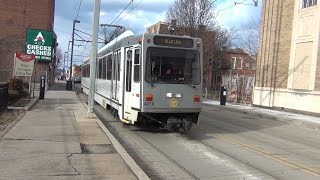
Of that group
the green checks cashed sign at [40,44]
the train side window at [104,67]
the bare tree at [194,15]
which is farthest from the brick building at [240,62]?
the train side window at [104,67]

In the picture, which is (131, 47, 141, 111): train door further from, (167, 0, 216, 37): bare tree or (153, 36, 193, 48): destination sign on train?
(167, 0, 216, 37): bare tree

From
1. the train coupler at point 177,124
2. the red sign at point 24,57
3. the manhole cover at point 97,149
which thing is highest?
the red sign at point 24,57

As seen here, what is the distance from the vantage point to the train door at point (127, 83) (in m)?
14.7

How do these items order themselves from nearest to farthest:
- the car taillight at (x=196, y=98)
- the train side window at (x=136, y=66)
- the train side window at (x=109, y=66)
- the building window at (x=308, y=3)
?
the train side window at (x=136, y=66) → the car taillight at (x=196, y=98) → the train side window at (x=109, y=66) → the building window at (x=308, y=3)

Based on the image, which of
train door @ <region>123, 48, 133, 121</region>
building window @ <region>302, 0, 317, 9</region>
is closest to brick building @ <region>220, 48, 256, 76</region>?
building window @ <region>302, 0, 317, 9</region>

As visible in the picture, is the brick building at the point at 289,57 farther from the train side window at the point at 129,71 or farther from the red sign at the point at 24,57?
the red sign at the point at 24,57

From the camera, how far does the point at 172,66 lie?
14.3m

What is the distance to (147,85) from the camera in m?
13.9

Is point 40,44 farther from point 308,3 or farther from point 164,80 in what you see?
point 164,80

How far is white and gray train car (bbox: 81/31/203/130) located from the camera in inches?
550

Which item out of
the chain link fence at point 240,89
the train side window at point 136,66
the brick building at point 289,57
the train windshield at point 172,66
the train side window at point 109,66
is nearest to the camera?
the train windshield at point 172,66

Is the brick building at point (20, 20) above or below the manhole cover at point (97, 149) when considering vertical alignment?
above

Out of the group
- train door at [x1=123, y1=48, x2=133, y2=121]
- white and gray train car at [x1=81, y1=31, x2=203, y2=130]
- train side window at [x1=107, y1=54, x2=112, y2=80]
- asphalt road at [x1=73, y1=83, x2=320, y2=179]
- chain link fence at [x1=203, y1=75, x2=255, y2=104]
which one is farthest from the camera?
chain link fence at [x1=203, y1=75, x2=255, y2=104]

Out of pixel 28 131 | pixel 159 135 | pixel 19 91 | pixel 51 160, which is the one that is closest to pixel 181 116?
pixel 159 135
